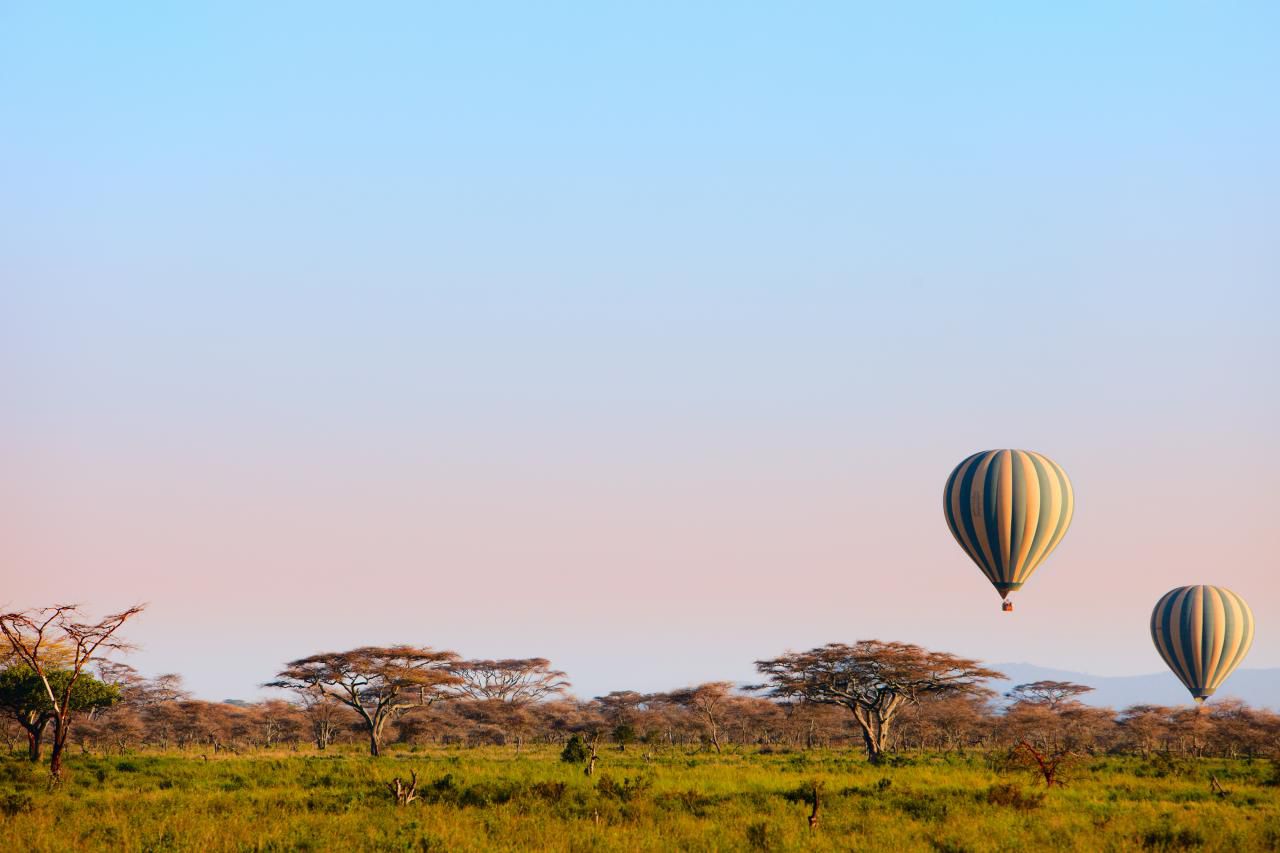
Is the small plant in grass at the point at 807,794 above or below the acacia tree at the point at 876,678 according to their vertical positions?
below

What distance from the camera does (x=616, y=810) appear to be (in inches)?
1115

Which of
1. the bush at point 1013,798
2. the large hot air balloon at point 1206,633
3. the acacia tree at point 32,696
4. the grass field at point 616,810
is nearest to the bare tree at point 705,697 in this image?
the large hot air balloon at point 1206,633

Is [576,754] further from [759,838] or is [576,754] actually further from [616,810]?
[759,838]

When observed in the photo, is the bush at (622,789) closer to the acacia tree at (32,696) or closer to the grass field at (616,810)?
the grass field at (616,810)

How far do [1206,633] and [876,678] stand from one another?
19.2m

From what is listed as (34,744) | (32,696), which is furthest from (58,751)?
(32,696)

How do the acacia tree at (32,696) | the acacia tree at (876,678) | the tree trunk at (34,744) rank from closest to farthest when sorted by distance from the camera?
the tree trunk at (34,744) < the acacia tree at (32,696) < the acacia tree at (876,678)

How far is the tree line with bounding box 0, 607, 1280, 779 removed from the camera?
5338 centimetres

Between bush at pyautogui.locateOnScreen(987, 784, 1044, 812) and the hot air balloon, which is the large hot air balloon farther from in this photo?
bush at pyautogui.locateOnScreen(987, 784, 1044, 812)

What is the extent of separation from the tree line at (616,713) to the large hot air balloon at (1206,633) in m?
8.07

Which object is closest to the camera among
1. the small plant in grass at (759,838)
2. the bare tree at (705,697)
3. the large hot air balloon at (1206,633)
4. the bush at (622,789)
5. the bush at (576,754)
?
the small plant in grass at (759,838)

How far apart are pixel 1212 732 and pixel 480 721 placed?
50485mm

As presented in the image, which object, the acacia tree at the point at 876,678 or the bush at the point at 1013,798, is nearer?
the bush at the point at 1013,798

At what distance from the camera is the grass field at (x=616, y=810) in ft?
78.7
